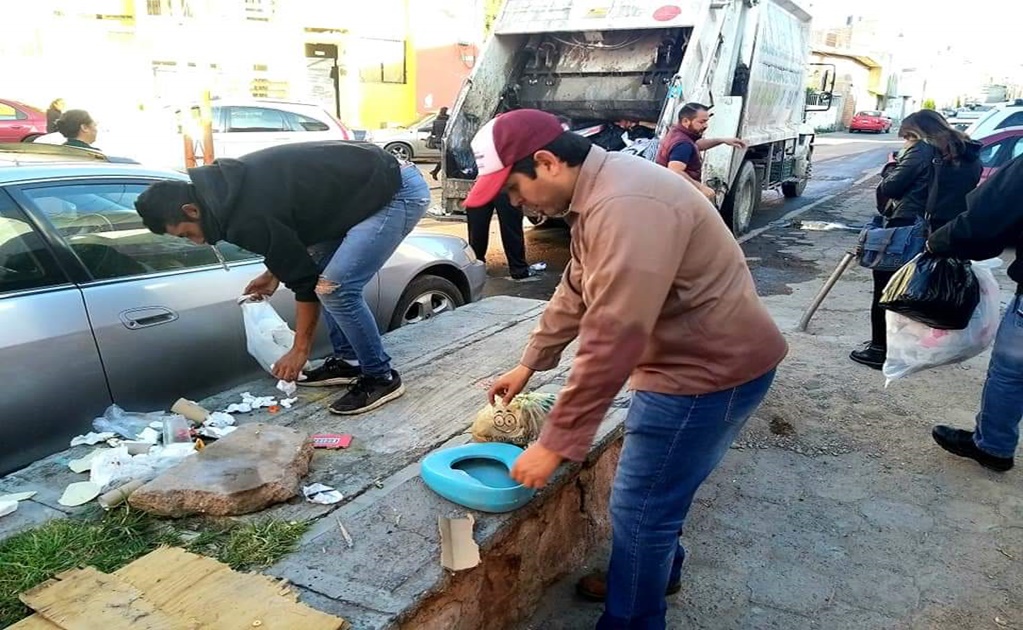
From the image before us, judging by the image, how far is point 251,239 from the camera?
8.80ft

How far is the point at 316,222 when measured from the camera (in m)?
3.00

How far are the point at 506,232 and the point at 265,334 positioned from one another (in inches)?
162

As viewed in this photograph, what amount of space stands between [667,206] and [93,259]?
248cm

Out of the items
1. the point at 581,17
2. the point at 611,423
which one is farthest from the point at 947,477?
the point at 581,17

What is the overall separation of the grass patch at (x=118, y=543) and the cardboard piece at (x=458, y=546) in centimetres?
48

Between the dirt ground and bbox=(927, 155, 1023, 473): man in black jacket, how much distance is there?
130mm

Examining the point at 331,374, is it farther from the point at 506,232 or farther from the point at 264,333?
the point at 506,232

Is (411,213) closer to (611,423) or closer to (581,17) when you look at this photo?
(611,423)

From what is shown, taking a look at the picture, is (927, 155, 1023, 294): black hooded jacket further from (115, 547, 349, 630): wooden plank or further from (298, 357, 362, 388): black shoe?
(115, 547, 349, 630): wooden plank

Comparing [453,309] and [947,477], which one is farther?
[453,309]

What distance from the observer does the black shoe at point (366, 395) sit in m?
3.21

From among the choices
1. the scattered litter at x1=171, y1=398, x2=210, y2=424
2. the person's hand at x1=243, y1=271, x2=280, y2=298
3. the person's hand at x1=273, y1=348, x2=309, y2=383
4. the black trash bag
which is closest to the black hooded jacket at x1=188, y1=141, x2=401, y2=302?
the person's hand at x1=273, y1=348, x2=309, y2=383

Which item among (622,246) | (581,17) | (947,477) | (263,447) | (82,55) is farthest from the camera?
(82,55)

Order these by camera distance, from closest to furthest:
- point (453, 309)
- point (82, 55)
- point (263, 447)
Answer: point (263, 447)
point (453, 309)
point (82, 55)
